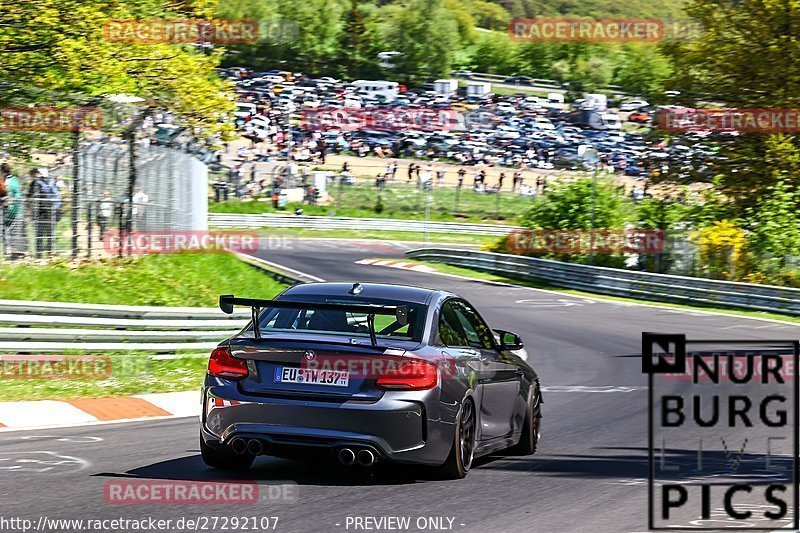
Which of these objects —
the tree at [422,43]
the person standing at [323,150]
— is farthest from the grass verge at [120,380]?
the tree at [422,43]

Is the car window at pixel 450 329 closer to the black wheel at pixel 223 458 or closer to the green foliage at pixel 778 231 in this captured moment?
the black wheel at pixel 223 458

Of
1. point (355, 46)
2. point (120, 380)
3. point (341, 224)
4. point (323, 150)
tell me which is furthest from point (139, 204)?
point (355, 46)

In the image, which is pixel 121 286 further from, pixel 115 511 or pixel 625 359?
pixel 115 511

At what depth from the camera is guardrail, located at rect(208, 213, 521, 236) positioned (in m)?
58.7

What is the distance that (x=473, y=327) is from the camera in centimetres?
912

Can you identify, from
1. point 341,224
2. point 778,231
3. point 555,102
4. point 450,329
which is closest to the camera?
point 450,329

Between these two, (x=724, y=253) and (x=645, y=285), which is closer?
(x=645, y=285)

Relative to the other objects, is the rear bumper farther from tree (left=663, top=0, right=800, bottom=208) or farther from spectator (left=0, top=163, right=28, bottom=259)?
tree (left=663, top=0, right=800, bottom=208)

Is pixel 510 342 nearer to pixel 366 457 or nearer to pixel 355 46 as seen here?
pixel 366 457

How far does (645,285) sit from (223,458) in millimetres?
28072

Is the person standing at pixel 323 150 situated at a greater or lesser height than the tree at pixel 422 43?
lesser

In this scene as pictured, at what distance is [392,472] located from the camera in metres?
8.38

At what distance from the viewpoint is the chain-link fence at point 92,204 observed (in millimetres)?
18875

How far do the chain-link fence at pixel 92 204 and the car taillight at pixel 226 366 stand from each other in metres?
11.5
